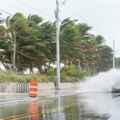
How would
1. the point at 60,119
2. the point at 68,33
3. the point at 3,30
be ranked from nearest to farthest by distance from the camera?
1. the point at 60,119
2. the point at 3,30
3. the point at 68,33

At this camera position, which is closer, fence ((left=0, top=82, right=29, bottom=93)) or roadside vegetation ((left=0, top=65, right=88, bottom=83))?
fence ((left=0, top=82, right=29, bottom=93))

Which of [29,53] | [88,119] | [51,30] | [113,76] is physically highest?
[51,30]

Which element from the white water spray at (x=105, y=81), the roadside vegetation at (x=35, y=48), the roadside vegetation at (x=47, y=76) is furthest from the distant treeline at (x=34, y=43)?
the white water spray at (x=105, y=81)

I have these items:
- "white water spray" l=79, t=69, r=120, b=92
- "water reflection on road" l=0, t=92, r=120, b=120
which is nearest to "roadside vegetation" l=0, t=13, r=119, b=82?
"white water spray" l=79, t=69, r=120, b=92

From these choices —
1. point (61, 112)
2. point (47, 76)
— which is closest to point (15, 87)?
point (47, 76)

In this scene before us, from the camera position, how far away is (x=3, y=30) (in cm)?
4647

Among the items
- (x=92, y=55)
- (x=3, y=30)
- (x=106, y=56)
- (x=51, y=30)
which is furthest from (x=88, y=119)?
(x=106, y=56)

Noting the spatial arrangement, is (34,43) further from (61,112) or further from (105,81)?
(61,112)

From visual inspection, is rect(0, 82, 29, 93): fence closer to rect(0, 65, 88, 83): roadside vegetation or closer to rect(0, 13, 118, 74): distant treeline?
rect(0, 65, 88, 83): roadside vegetation

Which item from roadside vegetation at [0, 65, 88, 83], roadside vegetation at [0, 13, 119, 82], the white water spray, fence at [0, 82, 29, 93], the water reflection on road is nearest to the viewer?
the water reflection on road

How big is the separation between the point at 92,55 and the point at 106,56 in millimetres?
20995

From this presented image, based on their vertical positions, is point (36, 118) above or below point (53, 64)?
below

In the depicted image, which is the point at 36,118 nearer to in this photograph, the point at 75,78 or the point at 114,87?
the point at 114,87

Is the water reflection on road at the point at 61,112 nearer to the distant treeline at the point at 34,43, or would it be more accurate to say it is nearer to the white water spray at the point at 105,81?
the white water spray at the point at 105,81
